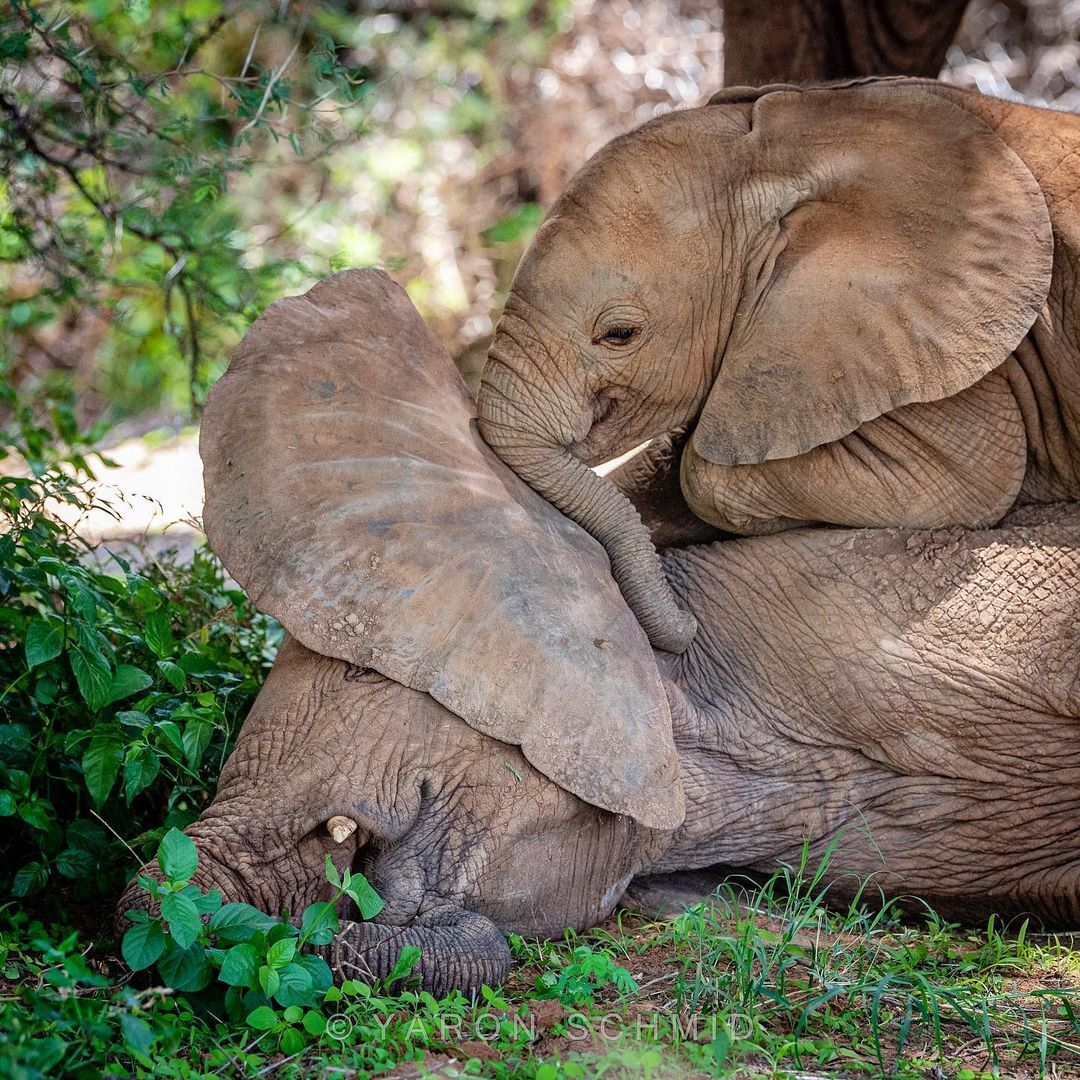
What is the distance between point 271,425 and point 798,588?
1.45 m

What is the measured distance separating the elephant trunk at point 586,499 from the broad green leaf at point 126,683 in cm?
103

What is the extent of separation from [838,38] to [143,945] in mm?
3905

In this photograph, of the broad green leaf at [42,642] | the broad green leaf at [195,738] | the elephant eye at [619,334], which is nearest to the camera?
the broad green leaf at [42,642]

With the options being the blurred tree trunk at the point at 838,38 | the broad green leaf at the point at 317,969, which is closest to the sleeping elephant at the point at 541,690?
the broad green leaf at the point at 317,969

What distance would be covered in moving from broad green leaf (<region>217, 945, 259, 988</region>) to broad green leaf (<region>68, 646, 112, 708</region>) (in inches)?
33.4

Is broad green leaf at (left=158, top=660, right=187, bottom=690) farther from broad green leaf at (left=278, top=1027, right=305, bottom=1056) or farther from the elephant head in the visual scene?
broad green leaf at (left=278, top=1027, right=305, bottom=1056)

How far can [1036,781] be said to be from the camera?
3.73 metres

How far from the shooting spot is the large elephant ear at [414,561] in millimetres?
3229

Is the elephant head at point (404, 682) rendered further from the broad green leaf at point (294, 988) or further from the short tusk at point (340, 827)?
the broad green leaf at point (294, 988)

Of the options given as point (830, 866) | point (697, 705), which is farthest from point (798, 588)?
point (830, 866)

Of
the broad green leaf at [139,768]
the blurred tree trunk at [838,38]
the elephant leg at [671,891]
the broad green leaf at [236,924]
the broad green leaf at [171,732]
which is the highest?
the blurred tree trunk at [838,38]

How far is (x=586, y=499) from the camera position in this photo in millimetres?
3693

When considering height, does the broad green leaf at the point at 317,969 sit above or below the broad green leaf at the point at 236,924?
below

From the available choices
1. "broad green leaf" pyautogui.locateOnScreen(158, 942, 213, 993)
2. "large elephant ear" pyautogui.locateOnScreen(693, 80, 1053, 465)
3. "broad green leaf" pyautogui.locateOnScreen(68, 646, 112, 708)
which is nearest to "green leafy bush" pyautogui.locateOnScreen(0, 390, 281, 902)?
"broad green leaf" pyautogui.locateOnScreen(68, 646, 112, 708)
